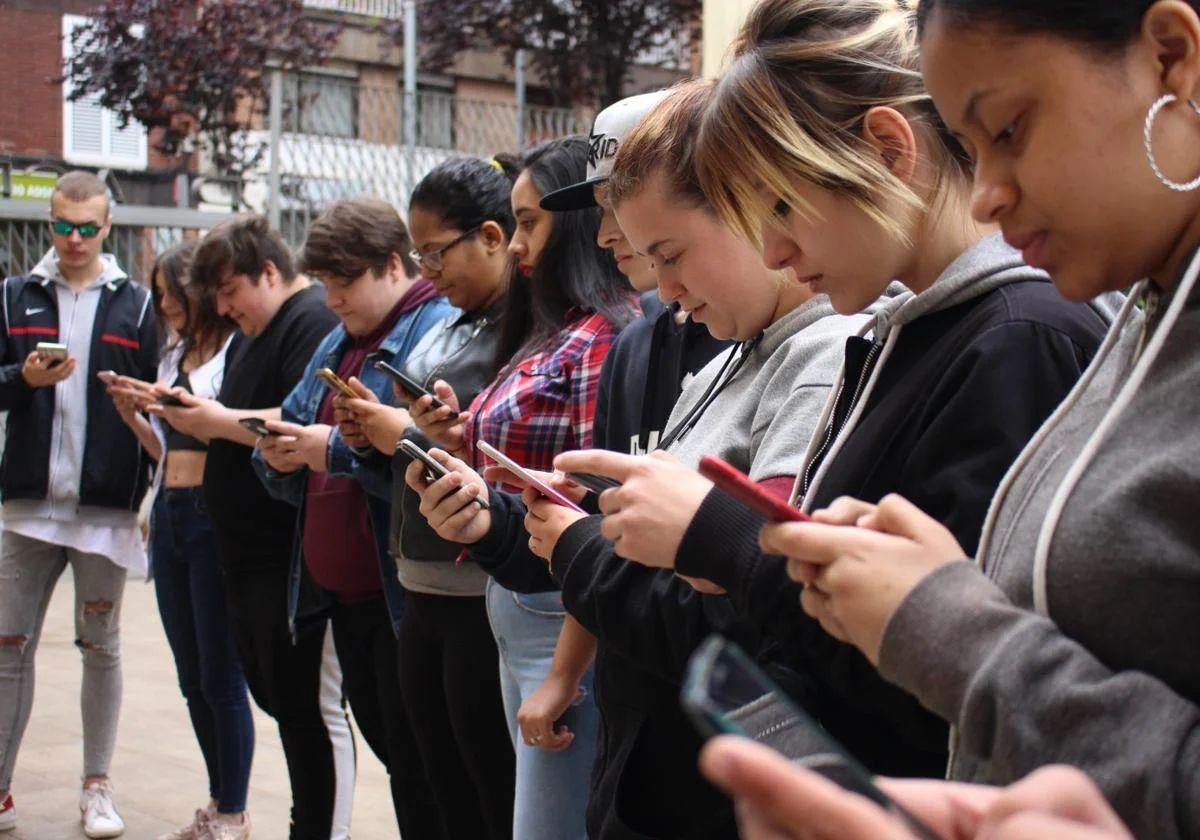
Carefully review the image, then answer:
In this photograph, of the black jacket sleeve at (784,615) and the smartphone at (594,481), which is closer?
the black jacket sleeve at (784,615)

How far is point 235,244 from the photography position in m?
4.72

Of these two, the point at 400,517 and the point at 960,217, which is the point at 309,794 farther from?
the point at 960,217

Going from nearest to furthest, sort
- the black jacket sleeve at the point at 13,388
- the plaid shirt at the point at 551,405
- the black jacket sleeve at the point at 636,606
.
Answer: the black jacket sleeve at the point at 636,606 → the plaid shirt at the point at 551,405 → the black jacket sleeve at the point at 13,388

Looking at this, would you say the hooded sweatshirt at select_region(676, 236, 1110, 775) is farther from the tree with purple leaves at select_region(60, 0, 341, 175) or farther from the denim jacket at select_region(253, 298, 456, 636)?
the tree with purple leaves at select_region(60, 0, 341, 175)

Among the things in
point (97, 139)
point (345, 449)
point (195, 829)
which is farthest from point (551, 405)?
point (97, 139)

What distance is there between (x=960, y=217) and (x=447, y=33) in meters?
18.8

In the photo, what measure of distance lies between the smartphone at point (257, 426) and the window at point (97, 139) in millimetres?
14716

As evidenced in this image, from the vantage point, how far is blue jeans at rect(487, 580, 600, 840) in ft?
9.40

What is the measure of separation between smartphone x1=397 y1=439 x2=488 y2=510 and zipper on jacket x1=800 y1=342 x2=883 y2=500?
1116 mm

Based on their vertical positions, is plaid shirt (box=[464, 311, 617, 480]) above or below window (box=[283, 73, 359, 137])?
below

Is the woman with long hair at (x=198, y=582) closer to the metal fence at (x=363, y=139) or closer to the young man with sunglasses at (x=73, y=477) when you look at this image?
the young man with sunglasses at (x=73, y=477)

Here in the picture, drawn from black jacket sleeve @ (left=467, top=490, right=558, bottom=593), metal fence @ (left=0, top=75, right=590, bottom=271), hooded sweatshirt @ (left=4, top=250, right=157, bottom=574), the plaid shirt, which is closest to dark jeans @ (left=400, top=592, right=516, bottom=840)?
the plaid shirt

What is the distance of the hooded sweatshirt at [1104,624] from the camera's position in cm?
110

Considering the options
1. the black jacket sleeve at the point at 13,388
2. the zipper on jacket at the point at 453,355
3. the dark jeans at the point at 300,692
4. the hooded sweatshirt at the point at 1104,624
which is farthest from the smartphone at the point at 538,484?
the black jacket sleeve at the point at 13,388
